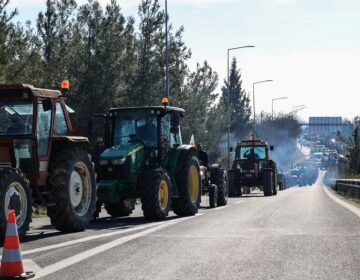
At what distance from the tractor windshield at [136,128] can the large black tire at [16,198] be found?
557 cm

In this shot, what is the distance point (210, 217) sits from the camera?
615 inches

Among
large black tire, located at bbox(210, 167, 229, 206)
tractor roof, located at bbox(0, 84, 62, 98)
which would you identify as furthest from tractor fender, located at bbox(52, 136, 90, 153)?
large black tire, located at bbox(210, 167, 229, 206)

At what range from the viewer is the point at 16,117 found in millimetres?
11680

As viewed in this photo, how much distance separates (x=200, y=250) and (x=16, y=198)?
2.92m

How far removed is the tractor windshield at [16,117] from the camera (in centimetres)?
1156

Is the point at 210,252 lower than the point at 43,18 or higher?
lower

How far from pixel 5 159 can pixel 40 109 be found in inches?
42.0

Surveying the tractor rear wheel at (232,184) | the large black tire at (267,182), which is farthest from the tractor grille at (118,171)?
the large black tire at (267,182)

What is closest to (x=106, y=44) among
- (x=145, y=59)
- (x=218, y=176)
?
(x=145, y=59)

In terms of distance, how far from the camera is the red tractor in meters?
11.4

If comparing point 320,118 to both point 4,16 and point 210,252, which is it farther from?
point 210,252

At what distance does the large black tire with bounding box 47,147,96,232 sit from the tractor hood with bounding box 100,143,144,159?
7.91 ft

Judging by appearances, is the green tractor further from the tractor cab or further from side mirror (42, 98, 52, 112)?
side mirror (42, 98, 52, 112)

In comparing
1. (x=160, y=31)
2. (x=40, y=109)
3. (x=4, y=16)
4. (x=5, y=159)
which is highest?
(x=160, y=31)
